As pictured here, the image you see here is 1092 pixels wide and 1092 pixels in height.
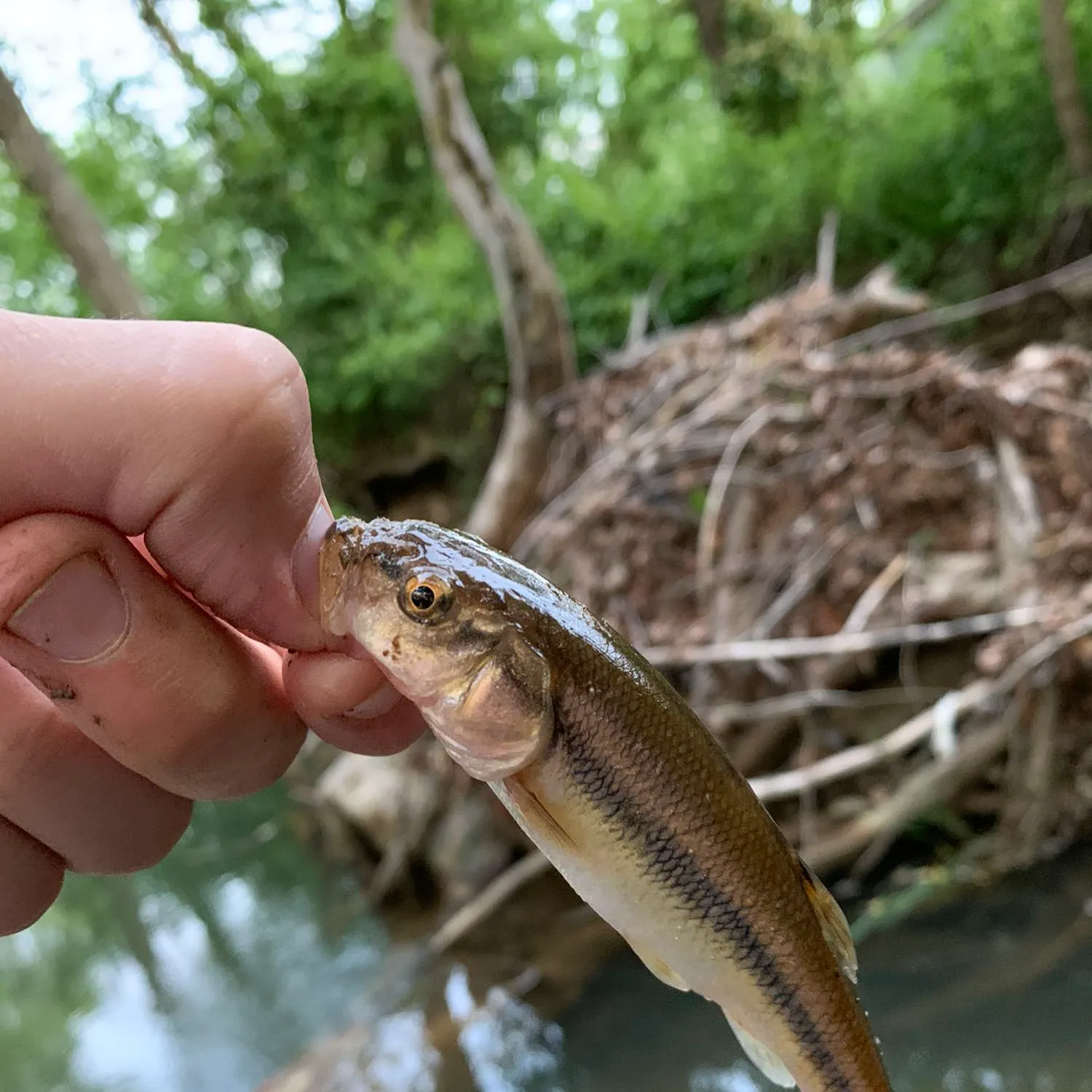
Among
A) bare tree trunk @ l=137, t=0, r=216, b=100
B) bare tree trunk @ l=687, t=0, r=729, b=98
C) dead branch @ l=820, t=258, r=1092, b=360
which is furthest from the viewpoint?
bare tree trunk @ l=687, t=0, r=729, b=98

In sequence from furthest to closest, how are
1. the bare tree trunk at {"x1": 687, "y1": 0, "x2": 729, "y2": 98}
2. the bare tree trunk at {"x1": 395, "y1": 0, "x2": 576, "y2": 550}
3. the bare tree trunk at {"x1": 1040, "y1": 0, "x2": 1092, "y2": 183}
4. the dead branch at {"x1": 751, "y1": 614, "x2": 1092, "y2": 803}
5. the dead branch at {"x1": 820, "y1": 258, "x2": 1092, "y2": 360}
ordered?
1. the bare tree trunk at {"x1": 687, "y1": 0, "x2": 729, "y2": 98}
2. the bare tree trunk at {"x1": 1040, "y1": 0, "x2": 1092, "y2": 183}
3. the bare tree trunk at {"x1": 395, "y1": 0, "x2": 576, "y2": 550}
4. the dead branch at {"x1": 820, "y1": 258, "x2": 1092, "y2": 360}
5. the dead branch at {"x1": 751, "y1": 614, "x2": 1092, "y2": 803}

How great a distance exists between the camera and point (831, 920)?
1.18 metres

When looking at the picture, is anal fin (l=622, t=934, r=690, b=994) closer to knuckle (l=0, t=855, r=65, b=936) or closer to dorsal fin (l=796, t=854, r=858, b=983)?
dorsal fin (l=796, t=854, r=858, b=983)

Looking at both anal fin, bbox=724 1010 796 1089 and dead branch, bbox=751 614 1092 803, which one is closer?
anal fin, bbox=724 1010 796 1089

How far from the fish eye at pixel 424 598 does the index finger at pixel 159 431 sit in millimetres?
177

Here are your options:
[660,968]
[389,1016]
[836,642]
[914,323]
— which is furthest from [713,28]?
[660,968]

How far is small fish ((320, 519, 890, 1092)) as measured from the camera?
3.41 feet

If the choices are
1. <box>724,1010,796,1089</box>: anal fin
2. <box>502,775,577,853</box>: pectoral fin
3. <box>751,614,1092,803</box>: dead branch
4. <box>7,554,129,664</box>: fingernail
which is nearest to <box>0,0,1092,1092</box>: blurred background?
<box>751,614,1092,803</box>: dead branch

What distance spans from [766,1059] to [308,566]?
951 mm

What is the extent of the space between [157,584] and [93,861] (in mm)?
440

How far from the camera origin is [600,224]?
7.34 m

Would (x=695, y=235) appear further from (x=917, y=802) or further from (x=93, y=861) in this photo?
(x=93, y=861)

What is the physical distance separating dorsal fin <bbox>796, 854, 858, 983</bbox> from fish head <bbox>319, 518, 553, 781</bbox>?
42cm

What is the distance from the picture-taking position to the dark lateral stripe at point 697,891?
1073mm
